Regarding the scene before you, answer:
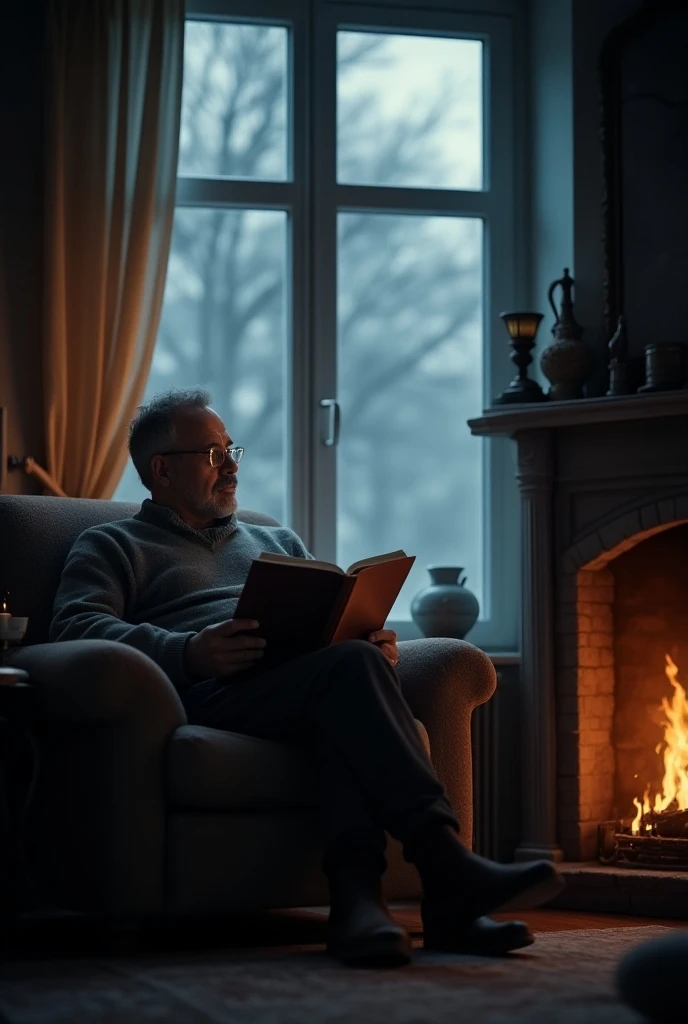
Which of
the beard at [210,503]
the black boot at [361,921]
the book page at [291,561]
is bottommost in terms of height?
the black boot at [361,921]

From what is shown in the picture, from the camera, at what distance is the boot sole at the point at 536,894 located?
7.50 ft

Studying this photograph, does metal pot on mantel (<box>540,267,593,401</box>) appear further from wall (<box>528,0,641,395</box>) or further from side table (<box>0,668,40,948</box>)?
side table (<box>0,668,40,948</box>)

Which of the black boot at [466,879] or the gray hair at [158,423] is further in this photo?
the gray hair at [158,423]

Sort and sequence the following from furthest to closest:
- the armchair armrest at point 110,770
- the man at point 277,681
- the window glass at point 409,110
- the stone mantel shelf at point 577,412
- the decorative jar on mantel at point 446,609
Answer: the window glass at point 409,110 → the decorative jar on mantel at point 446,609 → the stone mantel shelf at point 577,412 → the armchair armrest at point 110,770 → the man at point 277,681

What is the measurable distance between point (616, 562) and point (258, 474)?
1122 millimetres

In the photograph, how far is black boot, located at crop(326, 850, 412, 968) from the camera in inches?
89.0

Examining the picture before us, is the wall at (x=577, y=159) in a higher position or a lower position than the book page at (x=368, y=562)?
higher

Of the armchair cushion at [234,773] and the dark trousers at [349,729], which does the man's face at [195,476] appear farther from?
the armchair cushion at [234,773]

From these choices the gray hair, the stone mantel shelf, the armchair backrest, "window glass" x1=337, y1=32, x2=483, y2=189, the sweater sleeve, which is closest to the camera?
the sweater sleeve

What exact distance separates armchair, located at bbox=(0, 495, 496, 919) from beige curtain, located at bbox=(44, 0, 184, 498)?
57.7 inches

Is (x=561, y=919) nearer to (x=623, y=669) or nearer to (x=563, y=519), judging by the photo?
(x=623, y=669)

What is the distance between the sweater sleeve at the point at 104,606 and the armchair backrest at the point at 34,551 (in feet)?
0.38

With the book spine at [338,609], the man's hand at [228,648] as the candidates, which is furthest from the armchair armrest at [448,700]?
the man's hand at [228,648]

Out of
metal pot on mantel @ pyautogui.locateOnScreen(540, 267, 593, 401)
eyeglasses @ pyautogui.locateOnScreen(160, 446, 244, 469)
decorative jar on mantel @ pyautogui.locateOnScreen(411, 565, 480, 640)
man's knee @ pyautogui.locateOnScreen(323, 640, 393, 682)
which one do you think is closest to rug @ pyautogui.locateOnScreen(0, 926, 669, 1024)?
man's knee @ pyautogui.locateOnScreen(323, 640, 393, 682)
